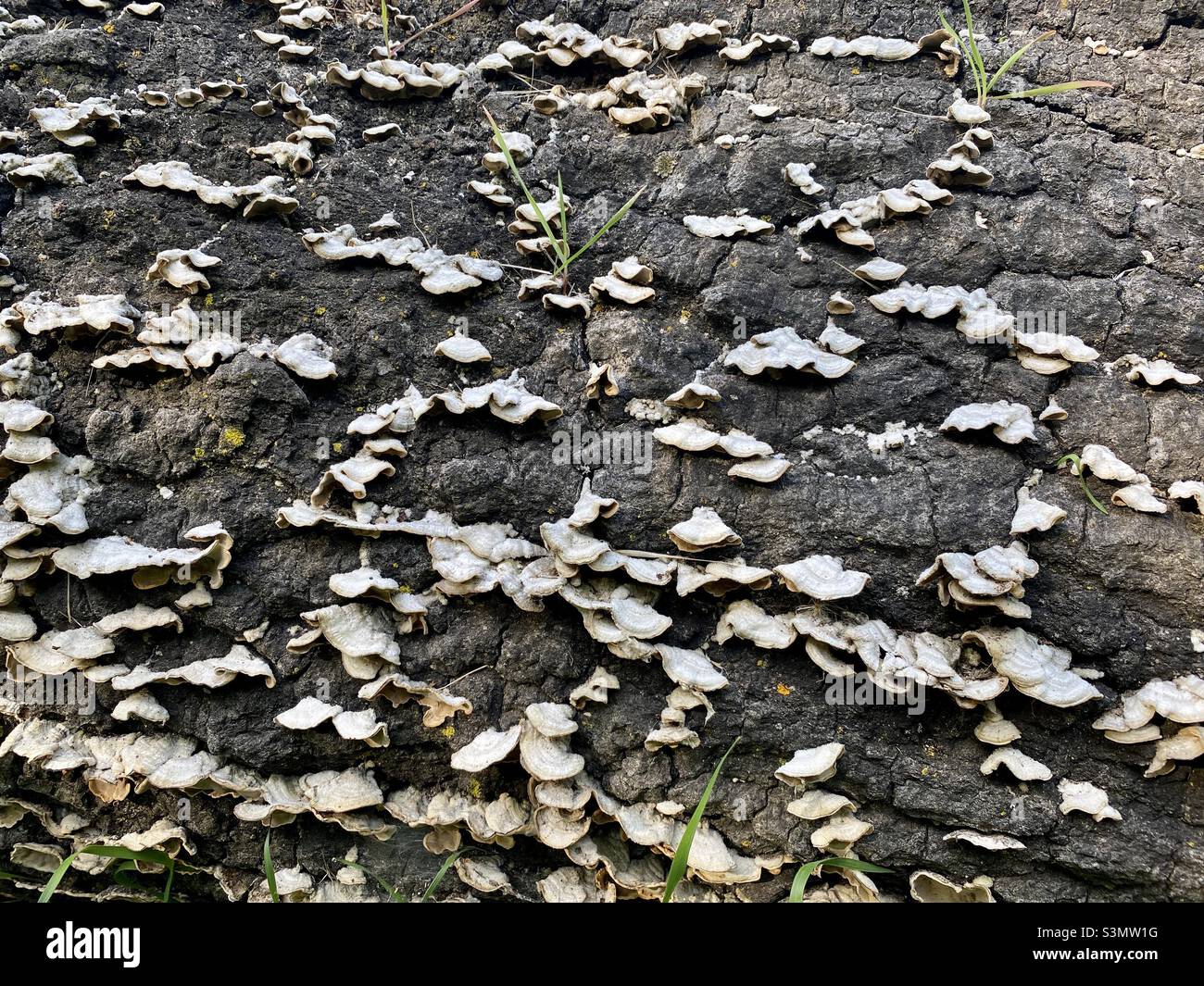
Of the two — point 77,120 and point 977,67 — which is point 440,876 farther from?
point 977,67

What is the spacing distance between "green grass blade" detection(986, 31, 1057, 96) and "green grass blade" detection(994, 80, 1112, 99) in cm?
14

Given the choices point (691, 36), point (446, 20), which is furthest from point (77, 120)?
point (691, 36)

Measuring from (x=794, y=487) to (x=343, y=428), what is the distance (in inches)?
104

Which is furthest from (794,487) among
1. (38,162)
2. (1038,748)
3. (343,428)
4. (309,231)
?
(38,162)

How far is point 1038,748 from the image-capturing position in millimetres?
3855

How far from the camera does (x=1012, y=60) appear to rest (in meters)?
5.38

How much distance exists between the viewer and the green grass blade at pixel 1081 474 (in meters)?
4.25

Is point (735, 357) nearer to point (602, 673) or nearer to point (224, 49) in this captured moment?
point (602, 673)

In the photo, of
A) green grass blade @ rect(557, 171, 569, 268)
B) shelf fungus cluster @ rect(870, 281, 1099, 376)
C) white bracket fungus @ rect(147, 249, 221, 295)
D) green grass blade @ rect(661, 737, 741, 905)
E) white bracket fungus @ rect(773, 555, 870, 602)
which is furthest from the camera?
green grass blade @ rect(557, 171, 569, 268)

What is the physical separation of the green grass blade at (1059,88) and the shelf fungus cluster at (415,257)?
3953 millimetres

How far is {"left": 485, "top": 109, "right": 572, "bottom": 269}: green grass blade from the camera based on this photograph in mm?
4953

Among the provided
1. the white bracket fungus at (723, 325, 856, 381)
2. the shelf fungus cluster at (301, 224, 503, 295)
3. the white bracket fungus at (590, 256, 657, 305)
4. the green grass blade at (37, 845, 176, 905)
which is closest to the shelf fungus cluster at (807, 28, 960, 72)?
the white bracket fungus at (590, 256, 657, 305)

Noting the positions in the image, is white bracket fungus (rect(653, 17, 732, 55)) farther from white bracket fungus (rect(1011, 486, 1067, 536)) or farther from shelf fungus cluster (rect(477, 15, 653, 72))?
white bracket fungus (rect(1011, 486, 1067, 536))

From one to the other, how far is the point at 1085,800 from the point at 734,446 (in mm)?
2422
